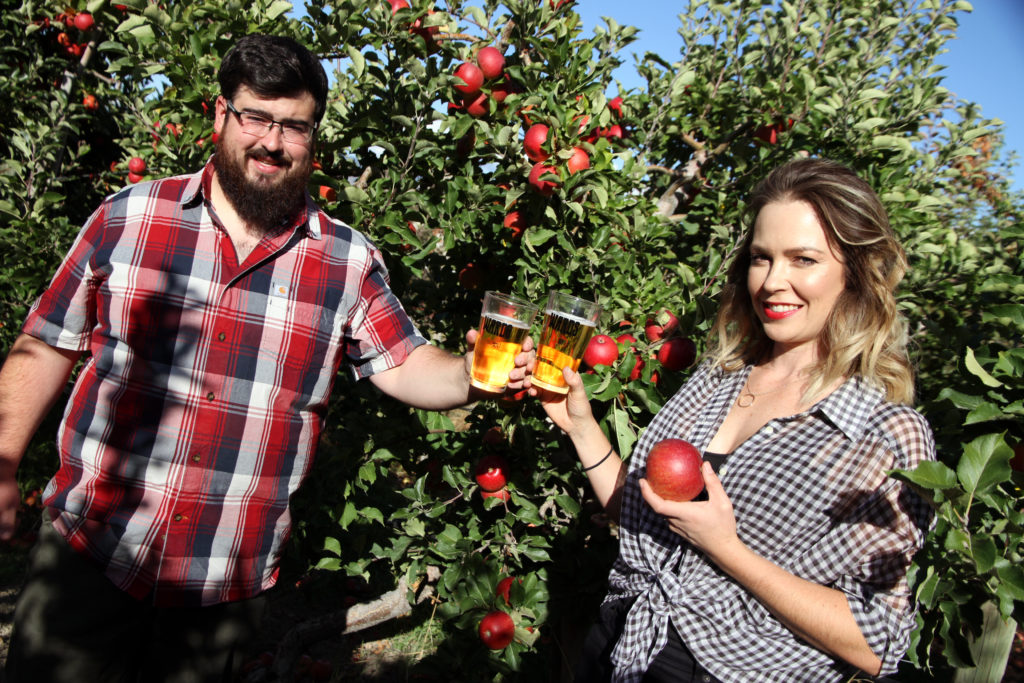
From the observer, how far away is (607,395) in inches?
69.2

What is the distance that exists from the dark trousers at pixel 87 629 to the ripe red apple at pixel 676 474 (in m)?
1.10

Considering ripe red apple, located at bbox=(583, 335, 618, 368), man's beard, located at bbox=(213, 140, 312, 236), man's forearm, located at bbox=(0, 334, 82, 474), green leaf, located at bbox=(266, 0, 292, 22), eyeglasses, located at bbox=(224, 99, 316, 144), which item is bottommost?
man's forearm, located at bbox=(0, 334, 82, 474)

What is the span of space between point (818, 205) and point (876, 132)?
1.75 metres

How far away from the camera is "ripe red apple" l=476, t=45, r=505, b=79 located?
2.15m

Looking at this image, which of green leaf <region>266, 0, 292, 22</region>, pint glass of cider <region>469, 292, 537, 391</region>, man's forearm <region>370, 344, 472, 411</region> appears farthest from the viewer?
green leaf <region>266, 0, 292, 22</region>

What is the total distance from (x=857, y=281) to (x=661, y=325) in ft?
2.30

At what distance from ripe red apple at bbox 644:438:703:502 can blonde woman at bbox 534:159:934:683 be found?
0.17 feet

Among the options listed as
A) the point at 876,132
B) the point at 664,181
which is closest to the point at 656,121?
the point at 664,181

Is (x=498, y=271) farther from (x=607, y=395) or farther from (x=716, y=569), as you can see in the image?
(x=716, y=569)

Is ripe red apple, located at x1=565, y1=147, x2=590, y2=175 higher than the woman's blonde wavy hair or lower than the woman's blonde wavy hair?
higher

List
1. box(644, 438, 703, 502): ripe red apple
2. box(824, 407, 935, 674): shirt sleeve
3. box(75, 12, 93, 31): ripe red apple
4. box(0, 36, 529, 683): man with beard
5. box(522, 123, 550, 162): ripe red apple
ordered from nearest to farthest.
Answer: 1. box(824, 407, 935, 674): shirt sleeve
2. box(644, 438, 703, 502): ripe red apple
3. box(0, 36, 529, 683): man with beard
4. box(522, 123, 550, 162): ripe red apple
5. box(75, 12, 93, 31): ripe red apple

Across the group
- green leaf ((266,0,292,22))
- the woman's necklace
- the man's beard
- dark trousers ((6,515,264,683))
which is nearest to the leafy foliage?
green leaf ((266,0,292,22))

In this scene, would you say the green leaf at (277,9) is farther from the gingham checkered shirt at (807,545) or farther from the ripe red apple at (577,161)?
the gingham checkered shirt at (807,545)

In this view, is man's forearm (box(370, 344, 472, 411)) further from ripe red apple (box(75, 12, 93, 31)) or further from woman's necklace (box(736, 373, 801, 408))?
ripe red apple (box(75, 12, 93, 31))
